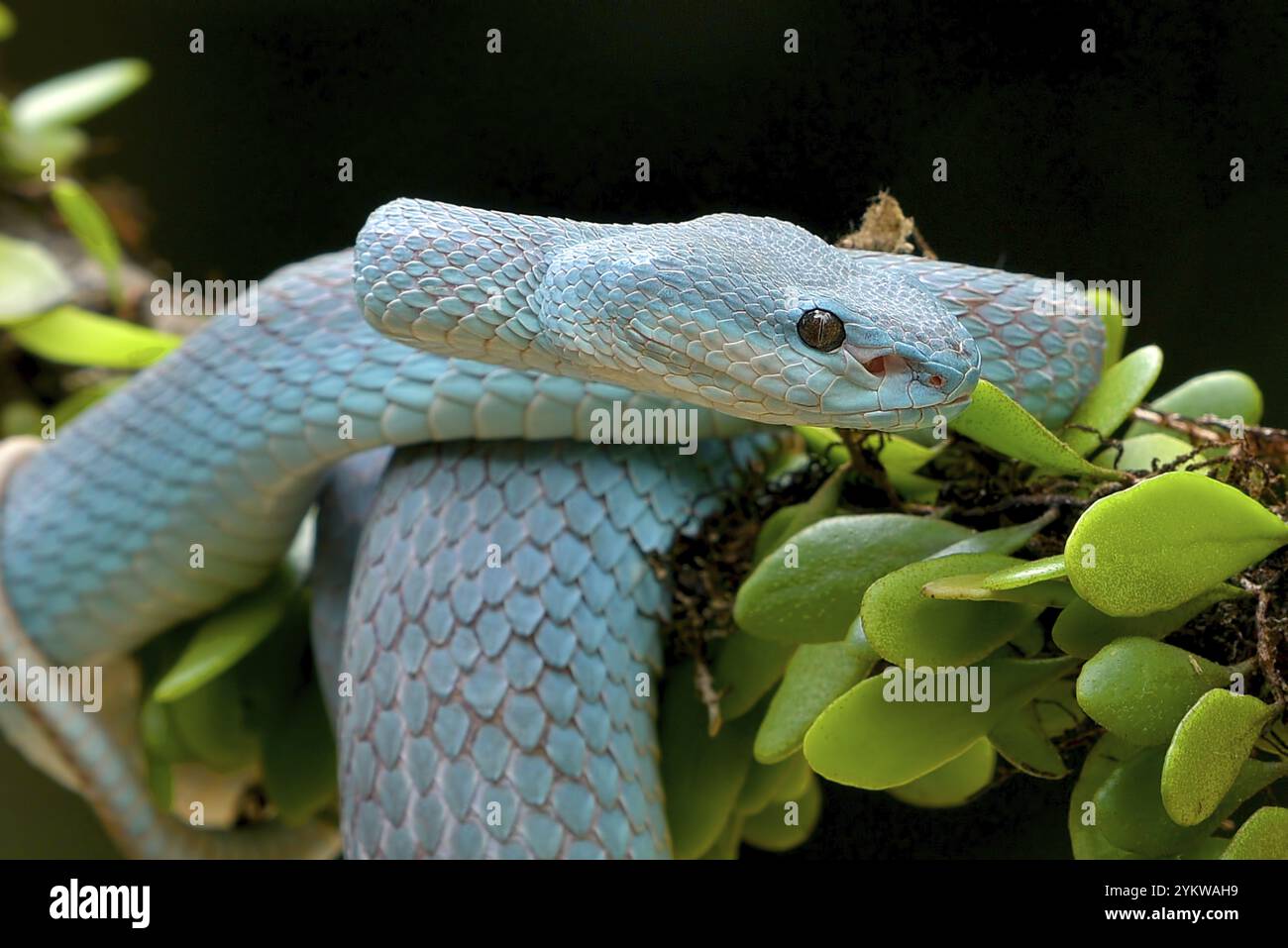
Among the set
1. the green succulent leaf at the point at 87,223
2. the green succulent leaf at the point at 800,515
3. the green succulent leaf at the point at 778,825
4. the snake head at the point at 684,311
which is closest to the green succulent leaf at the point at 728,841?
the green succulent leaf at the point at 778,825

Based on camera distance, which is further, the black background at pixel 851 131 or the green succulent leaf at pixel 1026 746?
the black background at pixel 851 131

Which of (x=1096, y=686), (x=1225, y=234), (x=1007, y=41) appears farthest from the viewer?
(x=1225, y=234)

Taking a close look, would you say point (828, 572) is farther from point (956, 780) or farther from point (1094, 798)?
point (956, 780)

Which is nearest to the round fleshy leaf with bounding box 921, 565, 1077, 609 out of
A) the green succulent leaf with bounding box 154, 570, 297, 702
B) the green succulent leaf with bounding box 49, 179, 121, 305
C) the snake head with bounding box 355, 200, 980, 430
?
the snake head with bounding box 355, 200, 980, 430

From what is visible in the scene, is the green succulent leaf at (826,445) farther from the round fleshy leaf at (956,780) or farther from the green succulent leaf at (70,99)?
the green succulent leaf at (70,99)

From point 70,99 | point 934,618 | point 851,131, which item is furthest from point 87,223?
point 934,618
